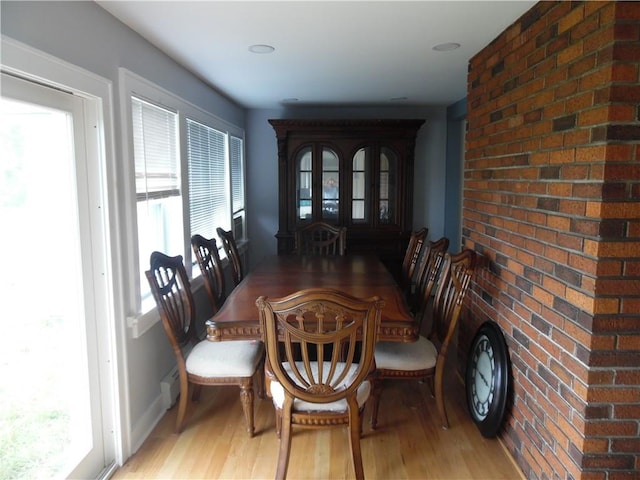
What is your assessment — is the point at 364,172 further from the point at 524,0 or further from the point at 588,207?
the point at 588,207

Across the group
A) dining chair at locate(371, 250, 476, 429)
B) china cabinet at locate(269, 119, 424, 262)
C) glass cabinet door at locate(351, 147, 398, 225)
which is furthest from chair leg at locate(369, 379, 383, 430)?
glass cabinet door at locate(351, 147, 398, 225)

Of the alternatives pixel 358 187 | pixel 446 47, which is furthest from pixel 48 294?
pixel 358 187

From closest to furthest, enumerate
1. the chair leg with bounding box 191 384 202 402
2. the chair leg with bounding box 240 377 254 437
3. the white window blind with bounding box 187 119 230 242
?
the chair leg with bounding box 240 377 254 437
the chair leg with bounding box 191 384 202 402
the white window blind with bounding box 187 119 230 242

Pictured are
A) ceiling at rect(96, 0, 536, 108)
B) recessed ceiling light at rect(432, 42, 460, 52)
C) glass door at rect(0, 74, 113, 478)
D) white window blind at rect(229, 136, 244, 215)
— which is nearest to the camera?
glass door at rect(0, 74, 113, 478)

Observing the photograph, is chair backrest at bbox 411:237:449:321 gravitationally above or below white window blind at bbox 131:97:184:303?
below

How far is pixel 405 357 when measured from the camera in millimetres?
2385

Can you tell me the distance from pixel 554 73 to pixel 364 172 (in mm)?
2924

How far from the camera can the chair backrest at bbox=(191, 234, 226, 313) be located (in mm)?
2846

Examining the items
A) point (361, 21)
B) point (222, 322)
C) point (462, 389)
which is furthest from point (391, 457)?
point (361, 21)

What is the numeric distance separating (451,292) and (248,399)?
1236 mm

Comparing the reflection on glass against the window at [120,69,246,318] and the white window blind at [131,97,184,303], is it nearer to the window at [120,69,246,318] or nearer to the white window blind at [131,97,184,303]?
the window at [120,69,246,318]

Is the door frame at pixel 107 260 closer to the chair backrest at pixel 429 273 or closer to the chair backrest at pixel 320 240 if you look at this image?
the chair backrest at pixel 429 273

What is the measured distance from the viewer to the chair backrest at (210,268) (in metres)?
2.85

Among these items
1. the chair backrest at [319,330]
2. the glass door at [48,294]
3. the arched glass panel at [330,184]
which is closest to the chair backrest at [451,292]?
the chair backrest at [319,330]
